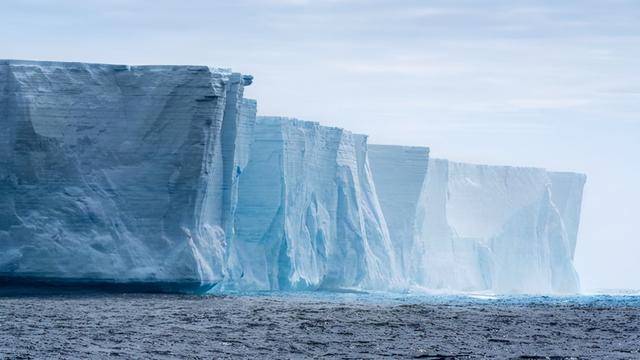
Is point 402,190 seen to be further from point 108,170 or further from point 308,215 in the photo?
point 108,170

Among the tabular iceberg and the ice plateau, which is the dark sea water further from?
the ice plateau

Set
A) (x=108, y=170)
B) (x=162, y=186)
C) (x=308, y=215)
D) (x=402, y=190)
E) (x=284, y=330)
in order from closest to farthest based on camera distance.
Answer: (x=284, y=330), (x=108, y=170), (x=162, y=186), (x=308, y=215), (x=402, y=190)

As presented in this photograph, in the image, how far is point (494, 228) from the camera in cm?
5069

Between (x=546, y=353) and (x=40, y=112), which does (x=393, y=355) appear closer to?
(x=546, y=353)

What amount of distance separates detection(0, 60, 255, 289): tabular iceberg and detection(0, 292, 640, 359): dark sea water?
69 centimetres

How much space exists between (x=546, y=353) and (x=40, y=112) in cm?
1207

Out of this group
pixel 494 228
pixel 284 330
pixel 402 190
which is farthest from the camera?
pixel 494 228

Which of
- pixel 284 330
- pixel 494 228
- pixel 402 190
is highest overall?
pixel 402 190

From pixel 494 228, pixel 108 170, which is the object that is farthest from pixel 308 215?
pixel 494 228

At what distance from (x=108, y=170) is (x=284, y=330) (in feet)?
25.4

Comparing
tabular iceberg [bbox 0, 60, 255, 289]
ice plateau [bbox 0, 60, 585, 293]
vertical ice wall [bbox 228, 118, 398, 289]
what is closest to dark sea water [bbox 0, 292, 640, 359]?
tabular iceberg [bbox 0, 60, 255, 289]

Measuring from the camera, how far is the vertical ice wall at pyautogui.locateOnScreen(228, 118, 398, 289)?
33.3 metres

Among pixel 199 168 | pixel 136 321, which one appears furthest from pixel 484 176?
pixel 136 321

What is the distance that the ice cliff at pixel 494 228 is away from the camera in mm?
46875
